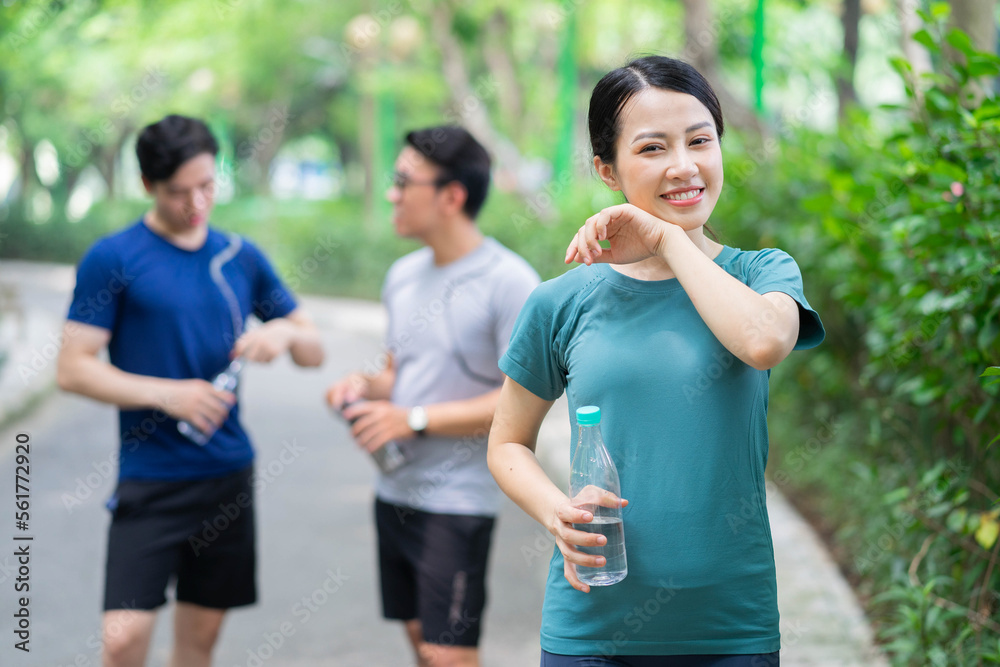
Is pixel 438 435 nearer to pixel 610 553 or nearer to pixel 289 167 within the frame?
pixel 610 553

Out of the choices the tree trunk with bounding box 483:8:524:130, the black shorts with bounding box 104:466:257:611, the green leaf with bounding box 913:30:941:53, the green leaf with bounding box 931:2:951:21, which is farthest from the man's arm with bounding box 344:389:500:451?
the tree trunk with bounding box 483:8:524:130

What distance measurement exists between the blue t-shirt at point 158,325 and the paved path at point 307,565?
168 centimetres

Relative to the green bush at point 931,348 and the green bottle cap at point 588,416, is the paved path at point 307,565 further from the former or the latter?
the green bottle cap at point 588,416

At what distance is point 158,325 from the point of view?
3410 millimetres

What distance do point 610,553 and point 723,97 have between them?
733 centimetres

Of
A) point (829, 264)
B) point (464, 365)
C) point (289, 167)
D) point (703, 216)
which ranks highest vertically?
point (289, 167)

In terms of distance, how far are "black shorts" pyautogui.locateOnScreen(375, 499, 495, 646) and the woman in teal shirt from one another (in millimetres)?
1313

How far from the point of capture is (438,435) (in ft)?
11.3

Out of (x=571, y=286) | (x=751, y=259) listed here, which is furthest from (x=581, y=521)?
(x=751, y=259)

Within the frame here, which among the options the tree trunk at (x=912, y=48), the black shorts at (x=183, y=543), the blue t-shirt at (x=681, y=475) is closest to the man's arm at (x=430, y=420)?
the black shorts at (x=183, y=543)

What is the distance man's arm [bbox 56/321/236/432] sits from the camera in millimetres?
3279

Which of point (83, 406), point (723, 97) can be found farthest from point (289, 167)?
point (723, 97)

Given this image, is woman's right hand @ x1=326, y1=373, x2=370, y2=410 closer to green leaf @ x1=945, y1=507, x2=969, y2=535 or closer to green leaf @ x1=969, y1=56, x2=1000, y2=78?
green leaf @ x1=945, y1=507, x2=969, y2=535

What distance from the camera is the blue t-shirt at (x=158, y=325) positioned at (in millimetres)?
3344
